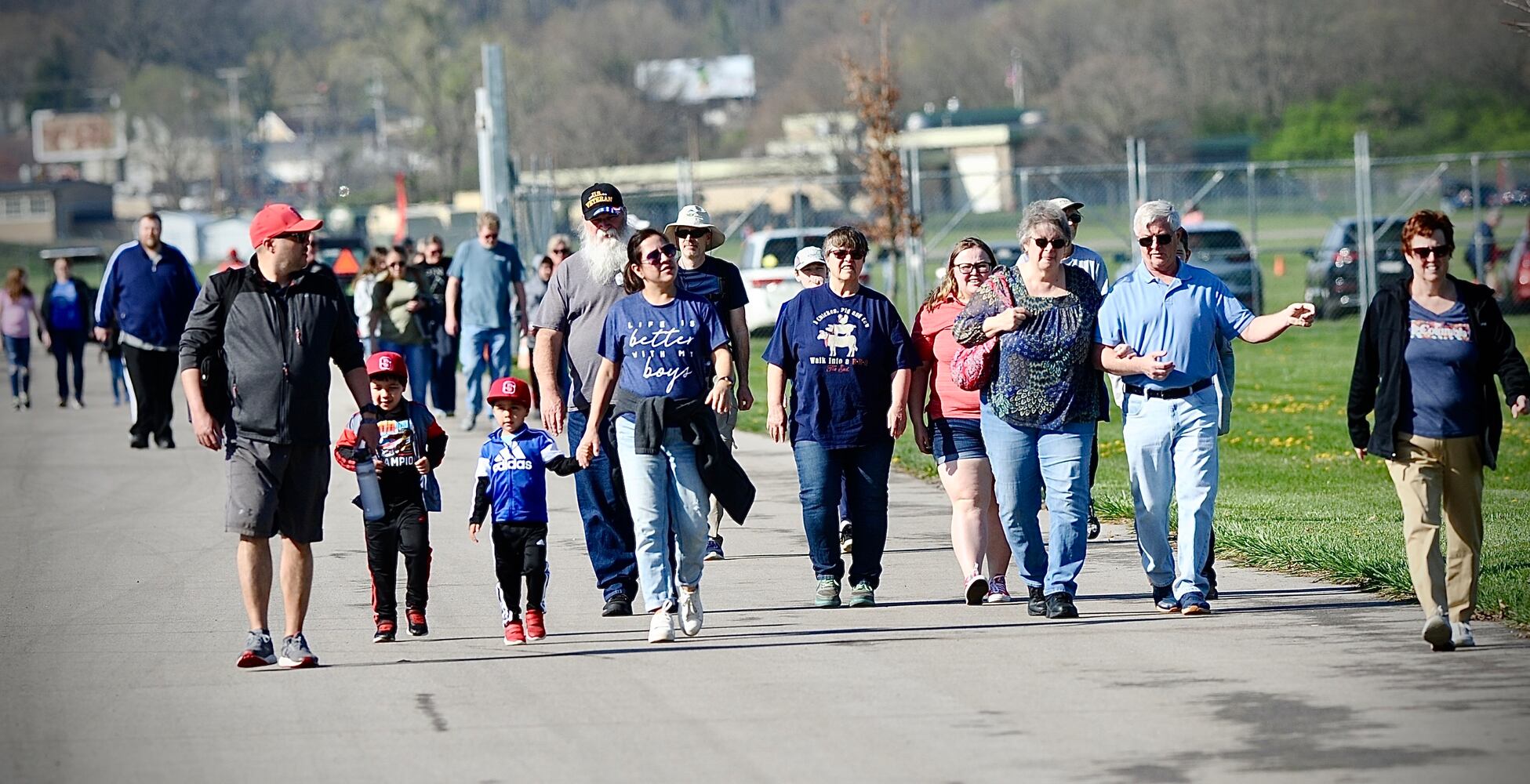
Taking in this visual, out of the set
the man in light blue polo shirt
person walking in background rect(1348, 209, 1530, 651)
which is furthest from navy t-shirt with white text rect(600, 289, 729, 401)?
person walking in background rect(1348, 209, 1530, 651)

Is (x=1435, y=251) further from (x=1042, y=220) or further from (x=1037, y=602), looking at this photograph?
(x=1037, y=602)

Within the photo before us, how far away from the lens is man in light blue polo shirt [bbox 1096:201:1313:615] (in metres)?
8.48

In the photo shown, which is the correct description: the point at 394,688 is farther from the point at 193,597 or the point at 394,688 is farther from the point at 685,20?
the point at 685,20

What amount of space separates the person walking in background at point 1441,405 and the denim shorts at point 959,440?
1.92 m

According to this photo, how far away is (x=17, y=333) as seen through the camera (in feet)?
79.9

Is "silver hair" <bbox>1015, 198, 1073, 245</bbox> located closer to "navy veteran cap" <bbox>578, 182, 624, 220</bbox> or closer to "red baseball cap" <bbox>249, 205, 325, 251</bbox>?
"navy veteran cap" <bbox>578, 182, 624, 220</bbox>

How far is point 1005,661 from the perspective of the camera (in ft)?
25.4

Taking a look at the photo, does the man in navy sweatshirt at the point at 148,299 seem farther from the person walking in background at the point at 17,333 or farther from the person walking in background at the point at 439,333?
the person walking in background at the point at 17,333

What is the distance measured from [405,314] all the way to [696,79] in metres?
97.7

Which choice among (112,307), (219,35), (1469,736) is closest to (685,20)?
(219,35)

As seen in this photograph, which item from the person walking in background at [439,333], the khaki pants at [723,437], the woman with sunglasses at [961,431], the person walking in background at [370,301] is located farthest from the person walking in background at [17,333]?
the woman with sunglasses at [961,431]

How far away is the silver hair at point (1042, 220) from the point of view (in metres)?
8.52

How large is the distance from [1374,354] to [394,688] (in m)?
4.21

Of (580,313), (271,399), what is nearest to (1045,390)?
(580,313)
